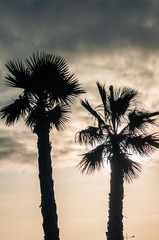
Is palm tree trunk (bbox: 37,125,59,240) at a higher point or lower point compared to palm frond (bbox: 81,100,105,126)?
lower

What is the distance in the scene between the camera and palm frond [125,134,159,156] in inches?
923

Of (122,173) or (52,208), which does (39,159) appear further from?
(122,173)

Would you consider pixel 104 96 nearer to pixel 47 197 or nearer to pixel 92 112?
pixel 92 112

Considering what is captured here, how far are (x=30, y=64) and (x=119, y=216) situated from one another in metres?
9.56

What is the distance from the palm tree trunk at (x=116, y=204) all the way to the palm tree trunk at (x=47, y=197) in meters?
2.98

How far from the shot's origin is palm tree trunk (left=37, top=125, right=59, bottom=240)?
2195 cm

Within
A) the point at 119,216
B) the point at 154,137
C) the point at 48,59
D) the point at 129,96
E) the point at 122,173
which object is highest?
the point at 48,59

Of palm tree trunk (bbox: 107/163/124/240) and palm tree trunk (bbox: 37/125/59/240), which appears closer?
palm tree trunk (bbox: 37/125/59/240)

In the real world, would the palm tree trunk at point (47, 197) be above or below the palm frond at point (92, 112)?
below

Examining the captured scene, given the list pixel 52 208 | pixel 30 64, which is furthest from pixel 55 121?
pixel 52 208

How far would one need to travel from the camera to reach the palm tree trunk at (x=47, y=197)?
22.0m

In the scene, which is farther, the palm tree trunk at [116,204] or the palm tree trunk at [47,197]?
the palm tree trunk at [116,204]

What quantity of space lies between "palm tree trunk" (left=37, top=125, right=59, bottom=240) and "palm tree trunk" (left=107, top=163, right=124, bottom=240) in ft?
9.78

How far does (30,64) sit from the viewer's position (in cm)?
2352
